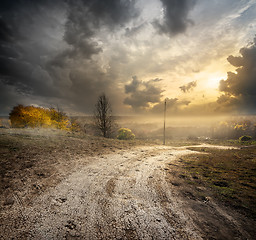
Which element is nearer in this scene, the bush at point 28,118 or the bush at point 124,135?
the bush at point 28,118

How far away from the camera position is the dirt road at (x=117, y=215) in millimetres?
2912

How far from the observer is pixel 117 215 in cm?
354

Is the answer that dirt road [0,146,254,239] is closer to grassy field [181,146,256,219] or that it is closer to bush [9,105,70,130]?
grassy field [181,146,256,219]

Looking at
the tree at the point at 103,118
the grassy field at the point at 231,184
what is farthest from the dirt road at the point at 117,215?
the tree at the point at 103,118

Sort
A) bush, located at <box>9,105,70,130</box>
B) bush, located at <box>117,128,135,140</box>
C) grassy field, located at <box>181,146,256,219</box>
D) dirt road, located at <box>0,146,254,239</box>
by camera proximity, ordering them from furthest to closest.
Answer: bush, located at <box>117,128,135,140</box>, bush, located at <box>9,105,70,130</box>, grassy field, located at <box>181,146,256,219</box>, dirt road, located at <box>0,146,254,239</box>

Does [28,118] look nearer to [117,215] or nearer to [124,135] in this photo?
[124,135]

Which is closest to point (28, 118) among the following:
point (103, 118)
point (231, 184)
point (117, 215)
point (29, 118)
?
point (29, 118)

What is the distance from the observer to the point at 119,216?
3498mm

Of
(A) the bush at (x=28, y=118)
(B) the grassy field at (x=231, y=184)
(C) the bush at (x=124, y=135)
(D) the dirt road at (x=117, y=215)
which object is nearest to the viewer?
(D) the dirt road at (x=117, y=215)

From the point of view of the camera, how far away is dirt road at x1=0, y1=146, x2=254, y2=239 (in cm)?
291

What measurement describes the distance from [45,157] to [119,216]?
24.2 feet

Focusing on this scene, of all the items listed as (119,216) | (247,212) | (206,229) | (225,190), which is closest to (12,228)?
(119,216)

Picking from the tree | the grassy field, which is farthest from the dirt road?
the tree

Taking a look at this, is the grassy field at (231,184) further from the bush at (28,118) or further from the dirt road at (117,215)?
the bush at (28,118)
